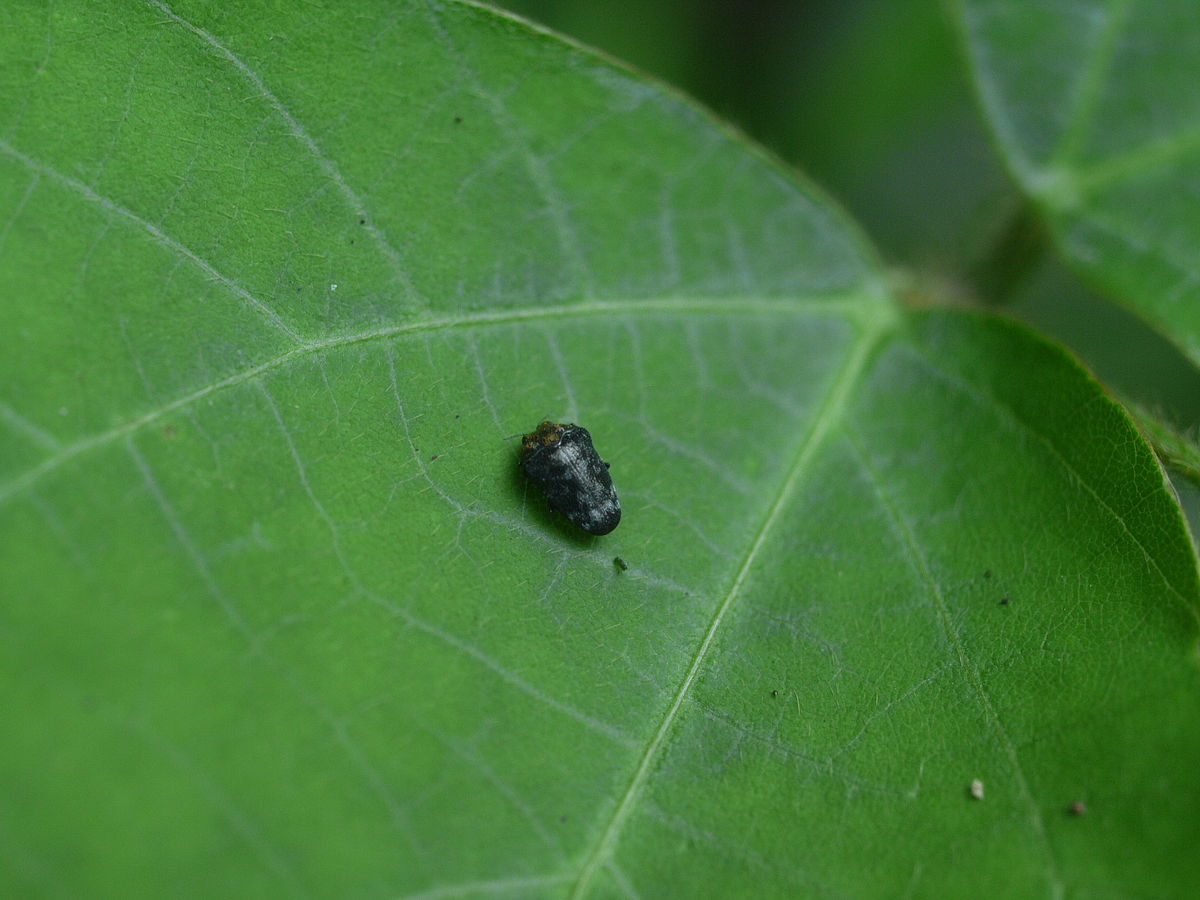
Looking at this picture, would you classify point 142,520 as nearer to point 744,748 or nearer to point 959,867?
point 744,748

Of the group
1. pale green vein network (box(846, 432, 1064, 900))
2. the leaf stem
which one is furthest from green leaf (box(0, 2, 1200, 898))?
the leaf stem

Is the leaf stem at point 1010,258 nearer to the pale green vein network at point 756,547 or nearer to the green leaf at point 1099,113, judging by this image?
the green leaf at point 1099,113

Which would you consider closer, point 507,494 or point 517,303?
point 507,494

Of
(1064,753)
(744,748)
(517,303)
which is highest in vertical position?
(517,303)

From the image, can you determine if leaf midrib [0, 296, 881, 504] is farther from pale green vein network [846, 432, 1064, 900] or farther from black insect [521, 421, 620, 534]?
pale green vein network [846, 432, 1064, 900]

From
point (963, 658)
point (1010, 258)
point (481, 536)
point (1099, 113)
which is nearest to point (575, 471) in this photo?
point (481, 536)

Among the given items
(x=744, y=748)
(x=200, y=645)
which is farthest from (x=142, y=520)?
(x=744, y=748)

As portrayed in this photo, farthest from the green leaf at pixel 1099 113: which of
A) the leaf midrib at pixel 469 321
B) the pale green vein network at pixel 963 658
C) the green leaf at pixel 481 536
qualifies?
the pale green vein network at pixel 963 658
